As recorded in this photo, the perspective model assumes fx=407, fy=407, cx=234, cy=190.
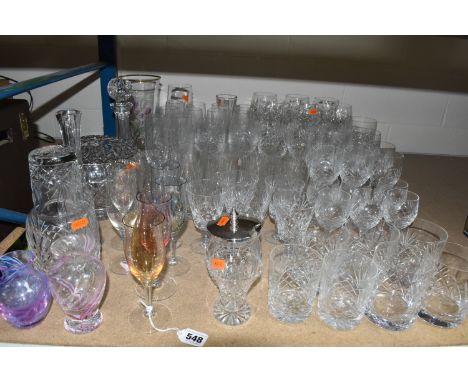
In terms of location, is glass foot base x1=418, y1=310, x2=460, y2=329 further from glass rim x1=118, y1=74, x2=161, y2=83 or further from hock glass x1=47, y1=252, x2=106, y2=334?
glass rim x1=118, y1=74, x2=161, y2=83

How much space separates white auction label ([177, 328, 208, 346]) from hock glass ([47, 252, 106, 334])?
16 cm

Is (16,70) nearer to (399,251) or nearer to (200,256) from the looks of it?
(200,256)

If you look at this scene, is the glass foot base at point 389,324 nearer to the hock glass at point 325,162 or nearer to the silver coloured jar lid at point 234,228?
the silver coloured jar lid at point 234,228

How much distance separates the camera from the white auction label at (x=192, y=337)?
75cm

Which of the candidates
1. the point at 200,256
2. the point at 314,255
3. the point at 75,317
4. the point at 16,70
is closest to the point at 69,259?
the point at 75,317

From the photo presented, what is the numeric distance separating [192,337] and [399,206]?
653 mm

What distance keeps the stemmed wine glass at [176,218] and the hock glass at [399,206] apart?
0.52 m

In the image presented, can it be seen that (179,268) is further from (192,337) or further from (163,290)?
(192,337)

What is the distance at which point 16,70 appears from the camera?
6.72 ft

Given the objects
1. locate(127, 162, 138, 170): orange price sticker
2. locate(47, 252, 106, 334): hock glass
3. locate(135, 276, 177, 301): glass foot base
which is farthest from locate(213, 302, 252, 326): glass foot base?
locate(127, 162, 138, 170): orange price sticker

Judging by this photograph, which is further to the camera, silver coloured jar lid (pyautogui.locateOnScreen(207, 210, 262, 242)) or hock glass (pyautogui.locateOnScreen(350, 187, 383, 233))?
hock glass (pyautogui.locateOnScreen(350, 187, 383, 233))

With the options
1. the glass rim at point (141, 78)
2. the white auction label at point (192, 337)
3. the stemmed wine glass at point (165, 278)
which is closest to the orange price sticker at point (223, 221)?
the stemmed wine glass at point (165, 278)

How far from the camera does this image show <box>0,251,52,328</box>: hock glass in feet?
2.47

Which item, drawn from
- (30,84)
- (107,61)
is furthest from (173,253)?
(107,61)
